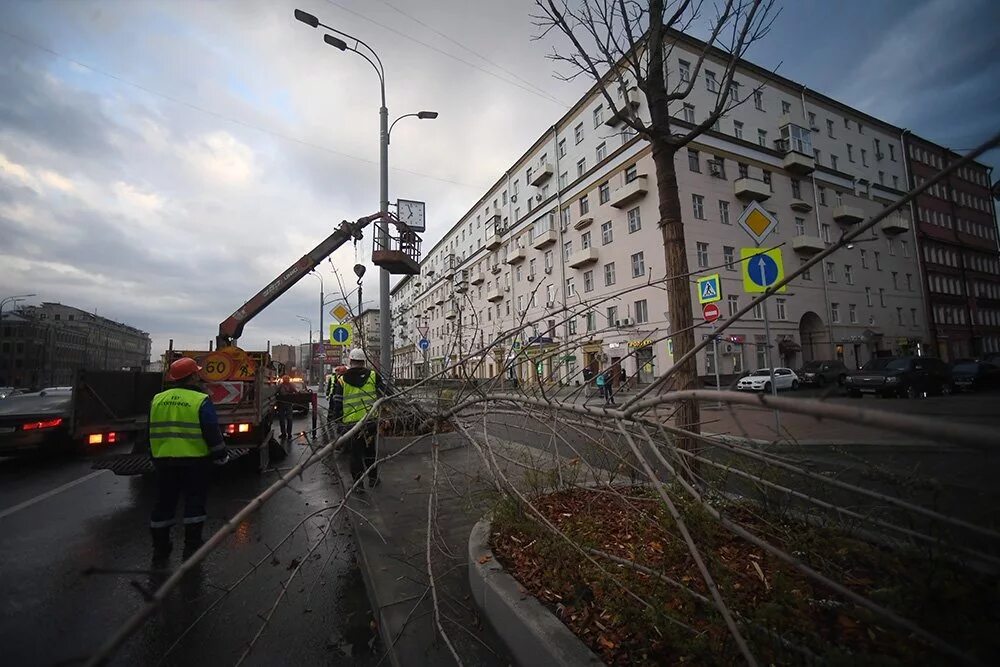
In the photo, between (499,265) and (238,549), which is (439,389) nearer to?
(238,549)

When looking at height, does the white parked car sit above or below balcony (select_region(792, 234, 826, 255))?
below

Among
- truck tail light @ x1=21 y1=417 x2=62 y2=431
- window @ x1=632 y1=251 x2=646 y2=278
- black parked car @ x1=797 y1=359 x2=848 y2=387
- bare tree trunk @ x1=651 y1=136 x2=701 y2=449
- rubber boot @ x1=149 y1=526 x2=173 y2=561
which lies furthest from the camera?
window @ x1=632 y1=251 x2=646 y2=278

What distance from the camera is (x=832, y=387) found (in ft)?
3.24

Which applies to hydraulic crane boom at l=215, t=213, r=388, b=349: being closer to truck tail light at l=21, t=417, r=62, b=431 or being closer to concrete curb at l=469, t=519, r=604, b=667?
truck tail light at l=21, t=417, r=62, b=431

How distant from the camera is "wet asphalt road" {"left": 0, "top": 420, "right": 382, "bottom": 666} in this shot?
2531 millimetres

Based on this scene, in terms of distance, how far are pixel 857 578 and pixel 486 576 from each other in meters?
1.99

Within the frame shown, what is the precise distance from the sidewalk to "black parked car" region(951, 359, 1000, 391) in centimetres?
2279

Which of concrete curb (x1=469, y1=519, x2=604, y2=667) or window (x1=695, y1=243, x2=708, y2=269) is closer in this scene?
concrete curb (x1=469, y1=519, x2=604, y2=667)

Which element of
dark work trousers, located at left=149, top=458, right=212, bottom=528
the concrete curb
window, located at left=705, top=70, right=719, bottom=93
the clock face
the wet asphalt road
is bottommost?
the wet asphalt road

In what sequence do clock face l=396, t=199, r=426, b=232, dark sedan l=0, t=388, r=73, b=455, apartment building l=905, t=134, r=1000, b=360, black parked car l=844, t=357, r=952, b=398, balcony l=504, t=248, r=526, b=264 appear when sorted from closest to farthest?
dark sedan l=0, t=388, r=73, b=455 < clock face l=396, t=199, r=426, b=232 < black parked car l=844, t=357, r=952, b=398 < balcony l=504, t=248, r=526, b=264 < apartment building l=905, t=134, r=1000, b=360

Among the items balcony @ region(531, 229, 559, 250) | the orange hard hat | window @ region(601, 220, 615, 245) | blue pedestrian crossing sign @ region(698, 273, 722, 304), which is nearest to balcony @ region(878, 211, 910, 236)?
window @ region(601, 220, 615, 245)

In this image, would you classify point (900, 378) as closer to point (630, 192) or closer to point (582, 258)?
point (630, 192)

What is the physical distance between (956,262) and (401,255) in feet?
175

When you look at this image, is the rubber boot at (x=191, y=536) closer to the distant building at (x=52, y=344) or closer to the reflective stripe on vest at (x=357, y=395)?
the reflective stripe on vest at (x=357, y=395)
